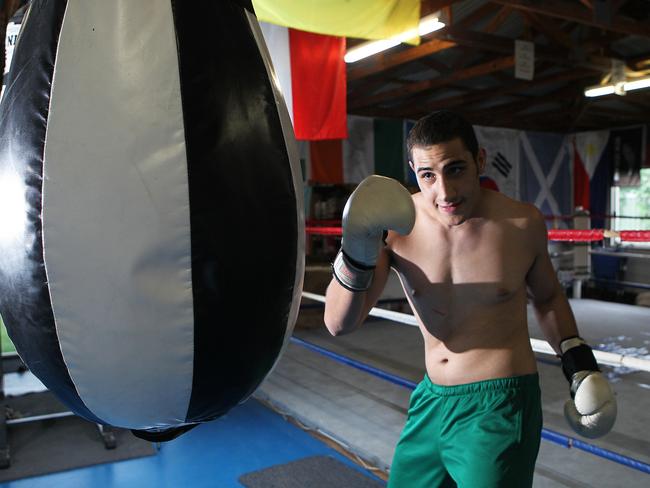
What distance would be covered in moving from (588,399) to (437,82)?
6.68m

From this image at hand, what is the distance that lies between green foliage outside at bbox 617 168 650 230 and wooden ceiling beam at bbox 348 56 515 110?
4460 millimetres

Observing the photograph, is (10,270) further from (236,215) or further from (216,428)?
(216,428)

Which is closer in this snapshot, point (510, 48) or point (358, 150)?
point (510, 48)

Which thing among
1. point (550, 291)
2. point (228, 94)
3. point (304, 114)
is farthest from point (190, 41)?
point (304, 114)

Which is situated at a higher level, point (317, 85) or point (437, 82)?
point (437, 82)

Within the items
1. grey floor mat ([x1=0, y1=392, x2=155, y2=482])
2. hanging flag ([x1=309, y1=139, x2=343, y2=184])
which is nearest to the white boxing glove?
grey floor mat ([x1=0, y1=392, x2=155, y2=482])

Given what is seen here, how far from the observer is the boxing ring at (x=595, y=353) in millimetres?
1688

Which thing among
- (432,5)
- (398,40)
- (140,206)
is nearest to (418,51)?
(432,5)

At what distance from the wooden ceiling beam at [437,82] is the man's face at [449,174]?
571cm

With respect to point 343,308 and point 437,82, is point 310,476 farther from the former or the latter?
point 437,82

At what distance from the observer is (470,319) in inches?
54.5

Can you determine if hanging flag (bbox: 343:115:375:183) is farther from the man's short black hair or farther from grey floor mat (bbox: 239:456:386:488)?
the man's short black hair

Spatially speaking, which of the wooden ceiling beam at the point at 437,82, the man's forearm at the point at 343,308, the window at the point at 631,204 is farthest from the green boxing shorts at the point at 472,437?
the window at the point at 631,204

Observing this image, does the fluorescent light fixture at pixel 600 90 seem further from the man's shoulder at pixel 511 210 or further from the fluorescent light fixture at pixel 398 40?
the man's shoulder at pixel 511 210
